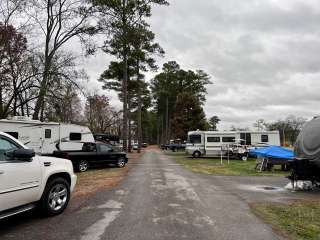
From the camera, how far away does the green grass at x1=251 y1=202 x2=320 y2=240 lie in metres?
5.78

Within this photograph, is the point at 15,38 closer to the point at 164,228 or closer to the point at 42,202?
the point at 42,202

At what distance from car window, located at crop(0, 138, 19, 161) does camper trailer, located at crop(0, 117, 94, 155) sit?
10.7m

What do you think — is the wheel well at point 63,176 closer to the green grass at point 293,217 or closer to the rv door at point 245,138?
the green grass at point 293,217

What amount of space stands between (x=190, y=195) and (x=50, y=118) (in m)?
26.3

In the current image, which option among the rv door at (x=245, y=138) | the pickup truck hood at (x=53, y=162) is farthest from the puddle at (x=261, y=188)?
the rv door at (x=245, y=138)

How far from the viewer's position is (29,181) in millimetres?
5895

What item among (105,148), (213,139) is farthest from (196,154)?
(105,148)

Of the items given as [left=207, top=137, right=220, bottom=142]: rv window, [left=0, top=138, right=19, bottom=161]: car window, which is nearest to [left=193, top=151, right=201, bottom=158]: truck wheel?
[left=207, top=137, right=220, bottom=142]: rv window

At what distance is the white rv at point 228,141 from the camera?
29.3 m

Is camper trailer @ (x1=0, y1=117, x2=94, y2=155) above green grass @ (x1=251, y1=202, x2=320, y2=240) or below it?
above

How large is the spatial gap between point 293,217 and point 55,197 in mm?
5139

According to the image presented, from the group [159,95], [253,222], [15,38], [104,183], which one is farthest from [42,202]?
[159,95]

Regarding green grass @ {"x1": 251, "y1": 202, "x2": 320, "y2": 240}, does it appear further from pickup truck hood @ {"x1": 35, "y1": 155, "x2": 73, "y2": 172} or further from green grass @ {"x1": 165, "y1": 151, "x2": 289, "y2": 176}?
green grass @ {"x1": 165, "y1": 151, "x2": 289, "y2": 176}

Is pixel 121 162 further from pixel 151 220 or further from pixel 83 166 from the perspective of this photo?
pixel 151 220
